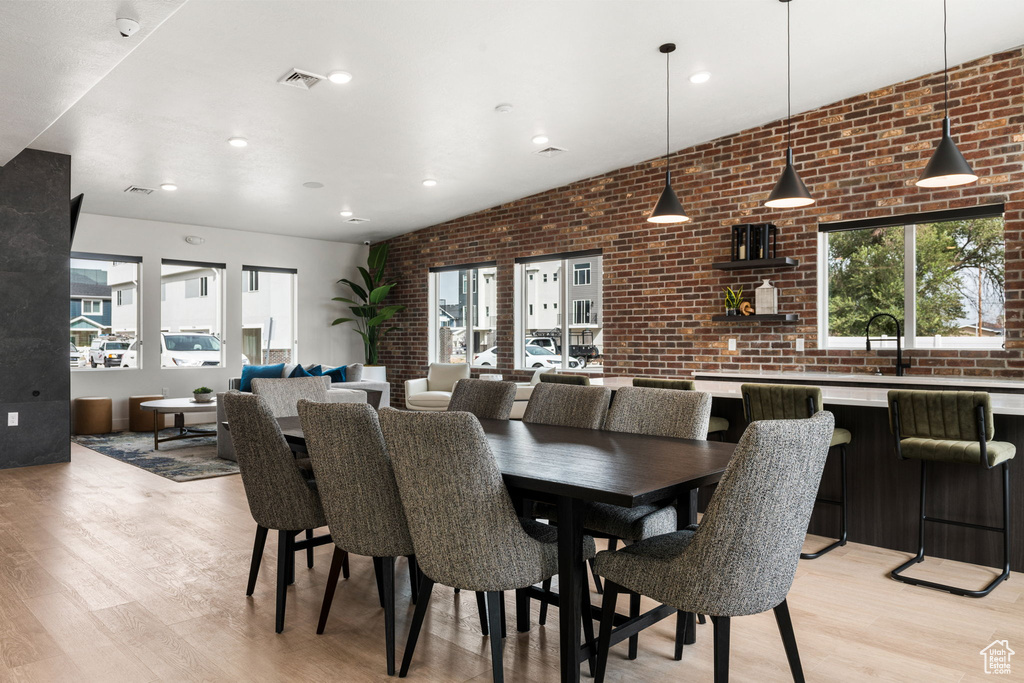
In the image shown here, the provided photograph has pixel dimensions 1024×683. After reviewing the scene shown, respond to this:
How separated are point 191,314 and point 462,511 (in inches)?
310

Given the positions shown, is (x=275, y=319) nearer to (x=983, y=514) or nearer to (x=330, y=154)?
(x=330, y=154)

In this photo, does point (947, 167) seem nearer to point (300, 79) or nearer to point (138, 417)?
point (300, 79)

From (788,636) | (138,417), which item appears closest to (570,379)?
(788,636)

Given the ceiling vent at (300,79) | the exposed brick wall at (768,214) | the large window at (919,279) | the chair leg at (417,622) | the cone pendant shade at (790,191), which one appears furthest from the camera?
the large window at (919,279)

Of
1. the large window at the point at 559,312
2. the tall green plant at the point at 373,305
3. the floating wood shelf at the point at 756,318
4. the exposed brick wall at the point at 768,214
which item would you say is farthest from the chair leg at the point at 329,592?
the tall green plant at the point at 373,305

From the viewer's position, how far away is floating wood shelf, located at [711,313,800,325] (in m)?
5.73

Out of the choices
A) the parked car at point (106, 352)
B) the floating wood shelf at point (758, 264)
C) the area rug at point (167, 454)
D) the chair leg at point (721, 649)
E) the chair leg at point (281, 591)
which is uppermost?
the floating wood shelf at point (758, 264)

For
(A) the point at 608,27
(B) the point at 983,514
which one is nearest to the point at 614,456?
(B) the point at 983,514

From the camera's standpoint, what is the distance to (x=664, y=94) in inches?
206

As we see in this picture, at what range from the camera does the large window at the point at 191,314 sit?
8.55 meters

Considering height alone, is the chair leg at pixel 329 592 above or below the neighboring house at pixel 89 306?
below

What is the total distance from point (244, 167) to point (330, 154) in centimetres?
87

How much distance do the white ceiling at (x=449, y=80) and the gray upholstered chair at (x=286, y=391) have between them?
186 centimetres

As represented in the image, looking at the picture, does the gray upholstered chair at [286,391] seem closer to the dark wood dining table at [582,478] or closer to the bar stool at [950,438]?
the dark wood dining table at [582,478]
